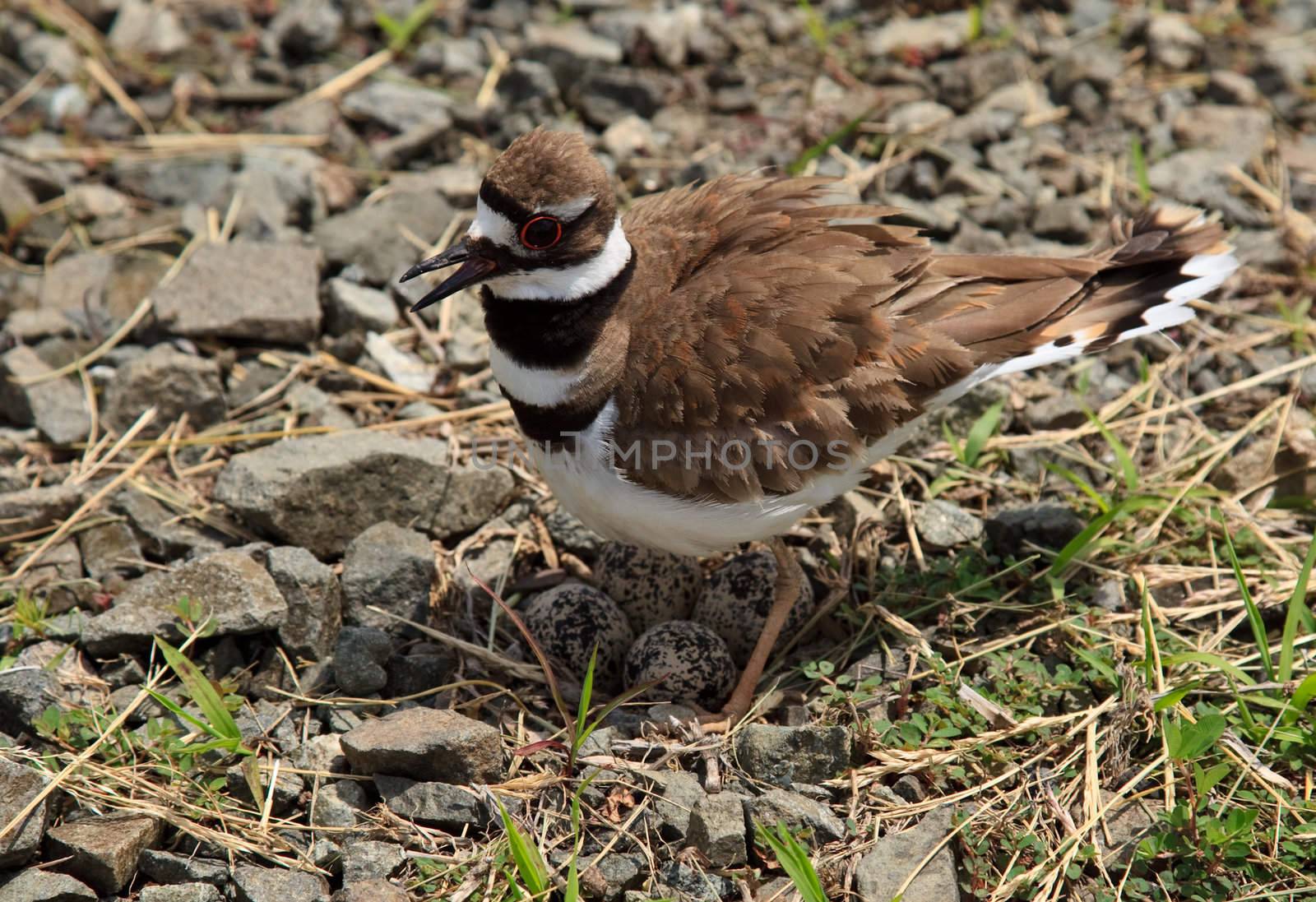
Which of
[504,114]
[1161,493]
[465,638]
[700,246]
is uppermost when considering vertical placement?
[700,246]

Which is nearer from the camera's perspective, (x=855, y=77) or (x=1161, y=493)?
(x=1161, y=493)

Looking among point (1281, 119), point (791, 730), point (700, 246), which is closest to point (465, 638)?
point (791, 730)

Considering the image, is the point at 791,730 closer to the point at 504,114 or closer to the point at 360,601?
the point at 360,601

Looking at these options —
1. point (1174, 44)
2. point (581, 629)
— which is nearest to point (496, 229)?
point (581, 629)

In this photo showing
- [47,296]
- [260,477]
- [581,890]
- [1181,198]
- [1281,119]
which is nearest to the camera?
[581,890]

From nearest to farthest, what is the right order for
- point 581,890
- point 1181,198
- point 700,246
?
point 581,890
point 700,246
point 1181,198
